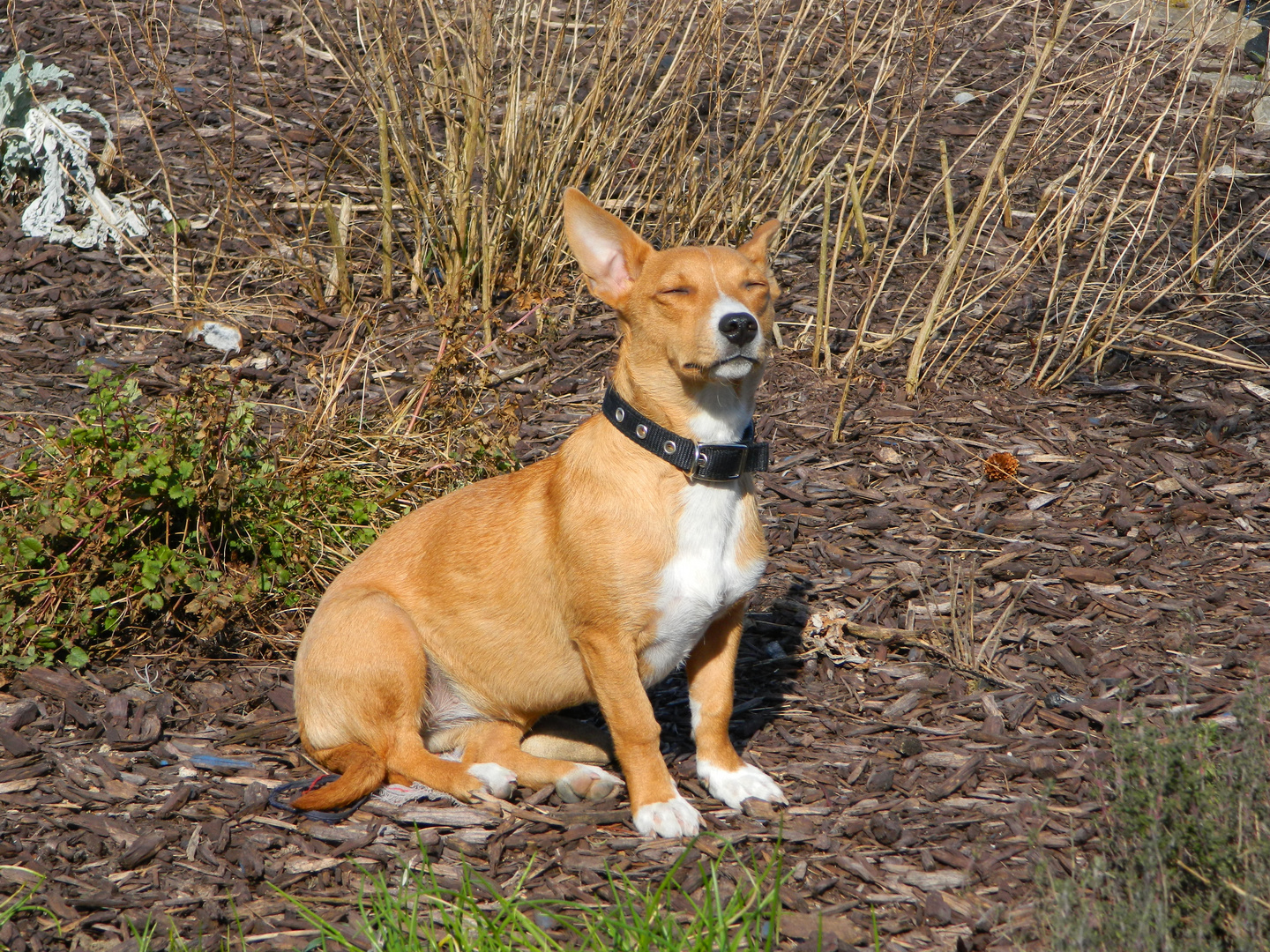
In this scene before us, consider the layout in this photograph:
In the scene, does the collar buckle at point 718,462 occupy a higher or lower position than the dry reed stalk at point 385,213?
higher

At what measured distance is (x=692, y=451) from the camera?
3447 millimetres

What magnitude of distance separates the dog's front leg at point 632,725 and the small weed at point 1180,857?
1151 millimetres

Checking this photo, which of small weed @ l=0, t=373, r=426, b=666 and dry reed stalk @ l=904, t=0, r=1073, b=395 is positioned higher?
dry reed stalk @ l=904, t=0, r=1073, b=395

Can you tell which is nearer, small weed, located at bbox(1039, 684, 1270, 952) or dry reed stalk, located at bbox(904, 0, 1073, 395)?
small weed, located at bbox(1039, 684, 1270, 952)

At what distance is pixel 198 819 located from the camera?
343cm

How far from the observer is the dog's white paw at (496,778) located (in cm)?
365

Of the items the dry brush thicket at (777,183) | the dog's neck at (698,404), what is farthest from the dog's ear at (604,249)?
the dry brush thicket at (777,183)

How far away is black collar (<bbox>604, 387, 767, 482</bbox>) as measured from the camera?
11.3 ft

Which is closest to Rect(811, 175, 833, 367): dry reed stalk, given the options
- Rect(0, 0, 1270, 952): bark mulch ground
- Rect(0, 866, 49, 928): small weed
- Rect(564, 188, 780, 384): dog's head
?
Rect(0, 0, 1270, 952): bark mulch ground

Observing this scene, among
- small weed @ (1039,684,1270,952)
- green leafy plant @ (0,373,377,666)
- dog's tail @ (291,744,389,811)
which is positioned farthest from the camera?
green leafy plant @ (0,373,377,666)

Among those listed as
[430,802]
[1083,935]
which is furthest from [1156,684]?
[430,802]

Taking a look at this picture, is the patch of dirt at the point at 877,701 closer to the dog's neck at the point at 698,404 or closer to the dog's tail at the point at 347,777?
the dog's tail at the point at 347,777

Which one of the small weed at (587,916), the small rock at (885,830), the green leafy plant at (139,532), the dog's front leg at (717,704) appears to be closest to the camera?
the small weed at (587,916)

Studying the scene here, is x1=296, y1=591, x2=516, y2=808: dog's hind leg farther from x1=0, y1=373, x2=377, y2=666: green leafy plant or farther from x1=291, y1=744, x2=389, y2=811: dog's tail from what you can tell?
x1=0, y1=373, x2=377, y2=666: green leafy plant
